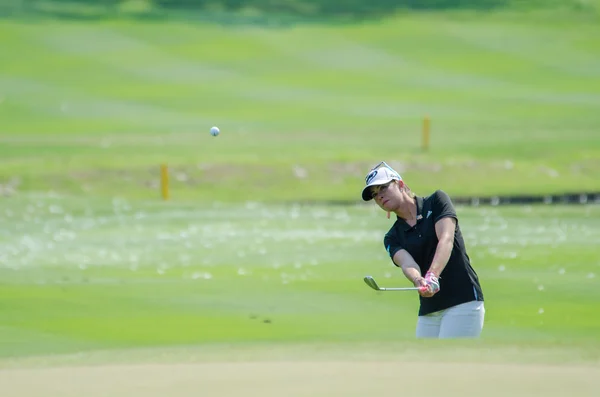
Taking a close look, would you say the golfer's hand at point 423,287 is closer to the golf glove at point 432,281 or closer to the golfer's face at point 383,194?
the golf glove at point 432,281

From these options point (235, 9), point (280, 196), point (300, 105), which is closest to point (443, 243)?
point (280, 196)

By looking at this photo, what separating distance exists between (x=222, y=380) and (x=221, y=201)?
78.4 feet

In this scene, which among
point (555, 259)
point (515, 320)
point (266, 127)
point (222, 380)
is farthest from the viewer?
point (266, 127)

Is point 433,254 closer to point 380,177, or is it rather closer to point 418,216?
point 418,216

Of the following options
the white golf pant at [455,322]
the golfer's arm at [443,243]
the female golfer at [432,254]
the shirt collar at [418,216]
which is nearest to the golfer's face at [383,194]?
the female golfer at [432,254]

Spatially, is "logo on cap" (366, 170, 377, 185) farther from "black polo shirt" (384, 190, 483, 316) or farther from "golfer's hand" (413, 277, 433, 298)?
"golfer's hand" (413, 277, 433, 298)

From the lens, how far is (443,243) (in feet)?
32.2

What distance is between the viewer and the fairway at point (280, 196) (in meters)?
9.91

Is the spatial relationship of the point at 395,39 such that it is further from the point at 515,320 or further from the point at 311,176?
the point at 515,320

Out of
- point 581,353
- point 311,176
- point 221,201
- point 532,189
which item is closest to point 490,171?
point 532,189

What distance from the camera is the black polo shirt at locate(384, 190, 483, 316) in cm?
1016

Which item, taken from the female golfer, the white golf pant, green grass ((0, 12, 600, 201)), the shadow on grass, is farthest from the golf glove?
the shadow on grass

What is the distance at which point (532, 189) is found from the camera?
3359cm

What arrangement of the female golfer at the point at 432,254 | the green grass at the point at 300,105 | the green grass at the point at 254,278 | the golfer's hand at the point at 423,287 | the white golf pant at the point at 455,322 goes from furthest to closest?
the green grass at the point at 300,105 < the green grass at the point at 254,278 < the white golf pant at the point at 455,322 < the female golfer at the point at 432,254 < the golfer's hand at the point at 423,287
